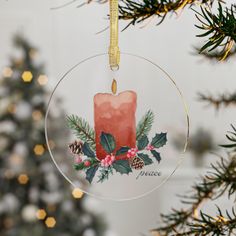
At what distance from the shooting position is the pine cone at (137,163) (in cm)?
52

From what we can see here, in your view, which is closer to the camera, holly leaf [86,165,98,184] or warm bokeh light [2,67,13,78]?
holly leaf [86,165,98,184]

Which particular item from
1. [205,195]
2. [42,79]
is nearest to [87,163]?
[205,195]

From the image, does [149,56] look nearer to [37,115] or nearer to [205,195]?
[37,115]

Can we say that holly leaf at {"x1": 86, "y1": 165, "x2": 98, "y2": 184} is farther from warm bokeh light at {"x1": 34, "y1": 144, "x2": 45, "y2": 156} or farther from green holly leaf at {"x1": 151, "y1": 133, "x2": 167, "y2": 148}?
warm bokeh light at {"x1": 34, "y1": 144, "x2": 45, "y2": 156}

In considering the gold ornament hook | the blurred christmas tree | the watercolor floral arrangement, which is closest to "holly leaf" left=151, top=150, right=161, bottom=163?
the watercolor floral arrangement

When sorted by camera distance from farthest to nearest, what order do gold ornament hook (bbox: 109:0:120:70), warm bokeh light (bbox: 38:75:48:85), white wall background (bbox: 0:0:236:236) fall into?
warm bokeh light (bbox: 38:75:48:85) → white wall background (bbox: 0:0:236:236) → gold ornament hook (bbox: 109:0:120:70)

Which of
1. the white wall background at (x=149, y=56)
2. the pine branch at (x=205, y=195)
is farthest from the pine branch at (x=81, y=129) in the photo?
the white wall background at (x=149, y=56)

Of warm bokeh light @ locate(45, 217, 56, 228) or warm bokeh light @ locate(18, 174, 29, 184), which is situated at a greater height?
warm bokeh light @ locate(18, 174, 29, 184)

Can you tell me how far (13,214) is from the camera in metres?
1.43

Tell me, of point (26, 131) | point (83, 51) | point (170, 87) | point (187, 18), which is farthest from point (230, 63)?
point (170, 87)

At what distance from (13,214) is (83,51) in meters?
0.55

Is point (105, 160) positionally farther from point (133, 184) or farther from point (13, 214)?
point (13, 214)

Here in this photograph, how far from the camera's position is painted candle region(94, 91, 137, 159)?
0.50m

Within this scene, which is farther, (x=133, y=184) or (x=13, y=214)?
(x=13, y=214)
